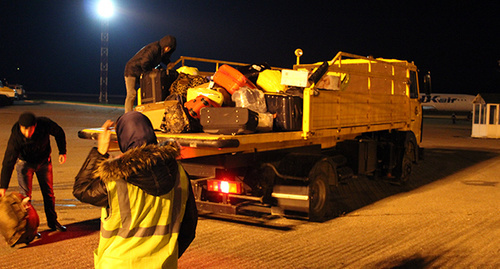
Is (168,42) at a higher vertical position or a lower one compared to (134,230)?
higher

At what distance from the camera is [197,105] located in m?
6.13

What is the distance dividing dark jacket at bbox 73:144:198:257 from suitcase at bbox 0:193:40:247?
323 centimetres

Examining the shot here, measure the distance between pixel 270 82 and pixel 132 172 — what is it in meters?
4.81

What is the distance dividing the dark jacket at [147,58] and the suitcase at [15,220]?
9.34 feet

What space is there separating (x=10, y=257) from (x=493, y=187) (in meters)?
8.75

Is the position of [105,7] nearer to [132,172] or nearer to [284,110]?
[284,110]

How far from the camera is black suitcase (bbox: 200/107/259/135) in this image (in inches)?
219

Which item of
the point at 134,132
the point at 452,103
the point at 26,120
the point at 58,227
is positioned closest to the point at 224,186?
the point at 58,227

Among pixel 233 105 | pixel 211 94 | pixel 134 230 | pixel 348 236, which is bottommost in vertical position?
pixel 348 236

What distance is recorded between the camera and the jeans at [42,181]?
5.91 m

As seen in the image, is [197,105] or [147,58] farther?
[147,58]

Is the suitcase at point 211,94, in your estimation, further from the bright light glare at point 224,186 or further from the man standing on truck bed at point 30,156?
the man standing on truck bed at point 30,156

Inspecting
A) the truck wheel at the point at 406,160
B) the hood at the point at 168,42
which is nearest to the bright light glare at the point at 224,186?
the hood at the point at 168,42

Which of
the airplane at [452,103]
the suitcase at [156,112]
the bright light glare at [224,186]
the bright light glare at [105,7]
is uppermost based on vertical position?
the bright light glare at [105,7]
